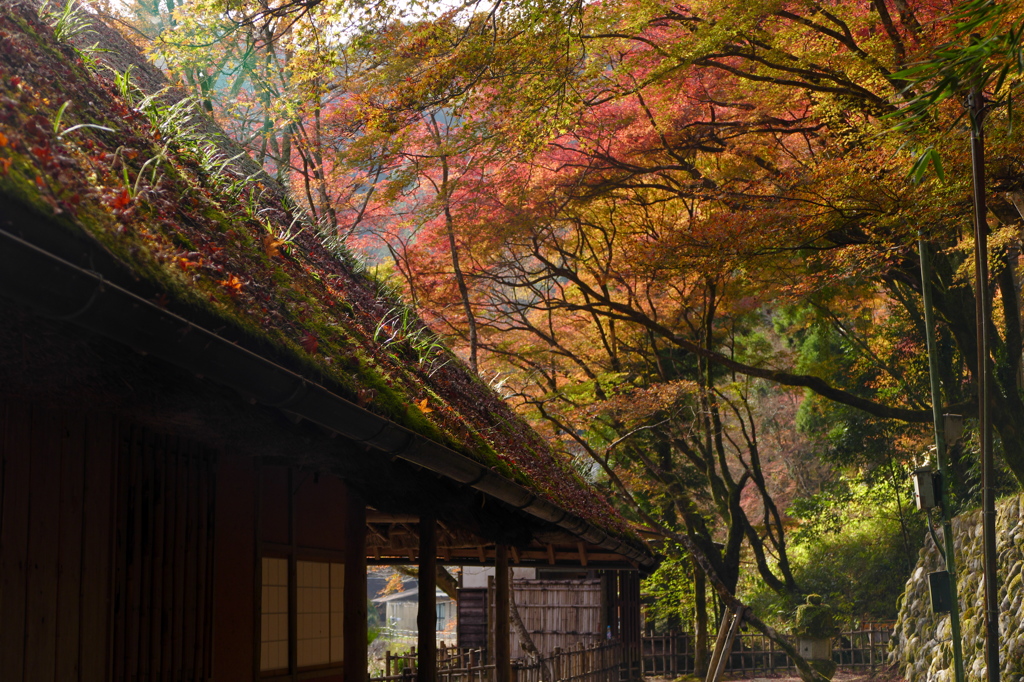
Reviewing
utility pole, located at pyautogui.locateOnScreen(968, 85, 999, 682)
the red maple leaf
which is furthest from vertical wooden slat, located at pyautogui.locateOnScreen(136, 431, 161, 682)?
utility pole, located at pyautogui.locateOnScreen(968, 85, 999, 682)

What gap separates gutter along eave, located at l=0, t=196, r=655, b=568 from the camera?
186cm

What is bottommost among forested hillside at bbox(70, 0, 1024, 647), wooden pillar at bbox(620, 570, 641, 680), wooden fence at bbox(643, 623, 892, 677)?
wooden fence at bbox(643, 623, 892, 677)

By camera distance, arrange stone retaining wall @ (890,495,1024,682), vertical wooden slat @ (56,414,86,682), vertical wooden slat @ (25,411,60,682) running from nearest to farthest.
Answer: vertical wooden slat @ (25,411,60,682)
vertical wooden slat @ (56,414,86,682)
stone retaining wall @ (890,495,1024,682)


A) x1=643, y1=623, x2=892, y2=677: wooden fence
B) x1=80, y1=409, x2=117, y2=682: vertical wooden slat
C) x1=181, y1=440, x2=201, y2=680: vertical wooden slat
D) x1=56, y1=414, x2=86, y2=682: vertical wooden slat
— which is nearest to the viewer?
x1=56, y1=414, x2=86, y2=682: vertical wooden slat

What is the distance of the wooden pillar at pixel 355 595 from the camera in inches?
201

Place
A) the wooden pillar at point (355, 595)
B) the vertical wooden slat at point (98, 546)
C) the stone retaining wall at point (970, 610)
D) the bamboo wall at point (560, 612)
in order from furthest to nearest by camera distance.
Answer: the bamboo wall at point (560, 612), the stone retaining wall at point (970, 610), the wooden pillar at point (355, 595), the vertical wooden slat at point (98, 546)

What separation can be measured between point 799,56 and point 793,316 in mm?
13641

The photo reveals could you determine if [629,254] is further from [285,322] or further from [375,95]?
[285,322]

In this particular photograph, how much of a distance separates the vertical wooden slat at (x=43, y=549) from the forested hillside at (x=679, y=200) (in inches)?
104

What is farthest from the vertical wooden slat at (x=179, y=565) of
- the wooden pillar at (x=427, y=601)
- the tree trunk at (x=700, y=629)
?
the tree trunk at (x=700, y=629)

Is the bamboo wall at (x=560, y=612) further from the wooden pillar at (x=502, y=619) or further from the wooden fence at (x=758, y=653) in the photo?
the wooden pillar at (x=502, y=619)

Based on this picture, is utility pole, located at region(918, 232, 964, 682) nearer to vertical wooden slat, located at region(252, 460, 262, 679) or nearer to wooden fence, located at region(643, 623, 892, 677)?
vertical wooden slat, located at region(252, 460, 262, 679)

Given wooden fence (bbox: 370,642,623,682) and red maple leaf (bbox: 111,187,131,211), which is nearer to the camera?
red maple leaf (bbox: 111,187,131,211)

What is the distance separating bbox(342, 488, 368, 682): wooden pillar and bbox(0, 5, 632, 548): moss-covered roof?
87cm
